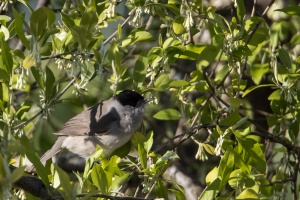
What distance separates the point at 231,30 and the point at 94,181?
0.90 m

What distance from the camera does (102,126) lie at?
4.80 m

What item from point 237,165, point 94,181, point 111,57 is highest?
point 111,57

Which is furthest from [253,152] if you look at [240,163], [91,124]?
[91,124]

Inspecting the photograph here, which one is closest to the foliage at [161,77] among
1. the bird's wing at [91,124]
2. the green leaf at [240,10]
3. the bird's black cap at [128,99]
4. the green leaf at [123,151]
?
the green leaf at [240,10]

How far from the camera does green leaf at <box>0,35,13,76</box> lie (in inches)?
98.0

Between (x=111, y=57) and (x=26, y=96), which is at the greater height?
(x=111, y=57)

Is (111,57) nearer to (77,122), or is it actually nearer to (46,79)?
(46,79)

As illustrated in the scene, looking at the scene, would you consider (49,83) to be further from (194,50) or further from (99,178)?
(194,50)

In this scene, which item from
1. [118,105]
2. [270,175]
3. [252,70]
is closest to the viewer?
[252,70]

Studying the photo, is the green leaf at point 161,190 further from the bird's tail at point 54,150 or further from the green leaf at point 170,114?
the bird's tail at point 54,150

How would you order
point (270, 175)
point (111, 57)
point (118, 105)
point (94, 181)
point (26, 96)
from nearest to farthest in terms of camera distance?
point (94, 181)
point (111, 57)
point (270, 175)
point (26, 96)
point (118, 105)

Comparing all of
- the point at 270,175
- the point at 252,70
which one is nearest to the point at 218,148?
the point at 252,70

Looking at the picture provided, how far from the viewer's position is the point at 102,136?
4.77 meters

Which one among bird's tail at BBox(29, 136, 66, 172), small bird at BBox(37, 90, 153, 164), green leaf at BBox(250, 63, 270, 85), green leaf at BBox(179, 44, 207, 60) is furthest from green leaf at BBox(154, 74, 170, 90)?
bird's tail at BBox(29, 136, 66, 172)
